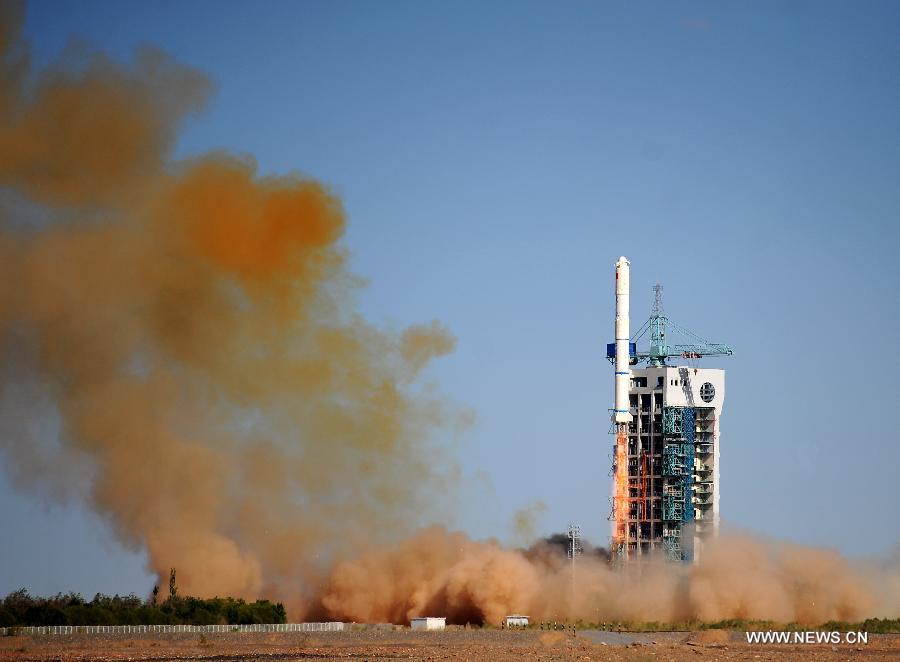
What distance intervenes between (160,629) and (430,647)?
598 inches

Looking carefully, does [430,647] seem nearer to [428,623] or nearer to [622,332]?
[428,623]

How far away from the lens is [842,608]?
111m

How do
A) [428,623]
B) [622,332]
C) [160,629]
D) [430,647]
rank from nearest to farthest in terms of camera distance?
[430,647], [160,629], [428,623], [622,332]

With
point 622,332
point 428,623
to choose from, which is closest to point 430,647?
point 428,623

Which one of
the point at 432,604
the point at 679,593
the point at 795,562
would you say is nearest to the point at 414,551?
the point at 432,604

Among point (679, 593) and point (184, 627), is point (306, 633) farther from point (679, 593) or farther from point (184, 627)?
point (679, 593)

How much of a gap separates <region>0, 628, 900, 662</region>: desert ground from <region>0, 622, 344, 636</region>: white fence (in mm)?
1299

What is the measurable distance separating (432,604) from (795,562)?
24079 millimetres

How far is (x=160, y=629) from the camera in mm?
Result: 92500

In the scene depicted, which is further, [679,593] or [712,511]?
[712,511]

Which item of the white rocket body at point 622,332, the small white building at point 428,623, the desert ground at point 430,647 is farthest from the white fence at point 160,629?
the white rocket body at point 622,332

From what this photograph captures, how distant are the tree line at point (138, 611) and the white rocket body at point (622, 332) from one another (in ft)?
101

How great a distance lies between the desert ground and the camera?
80125 mm

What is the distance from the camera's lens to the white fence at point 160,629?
90.5m
